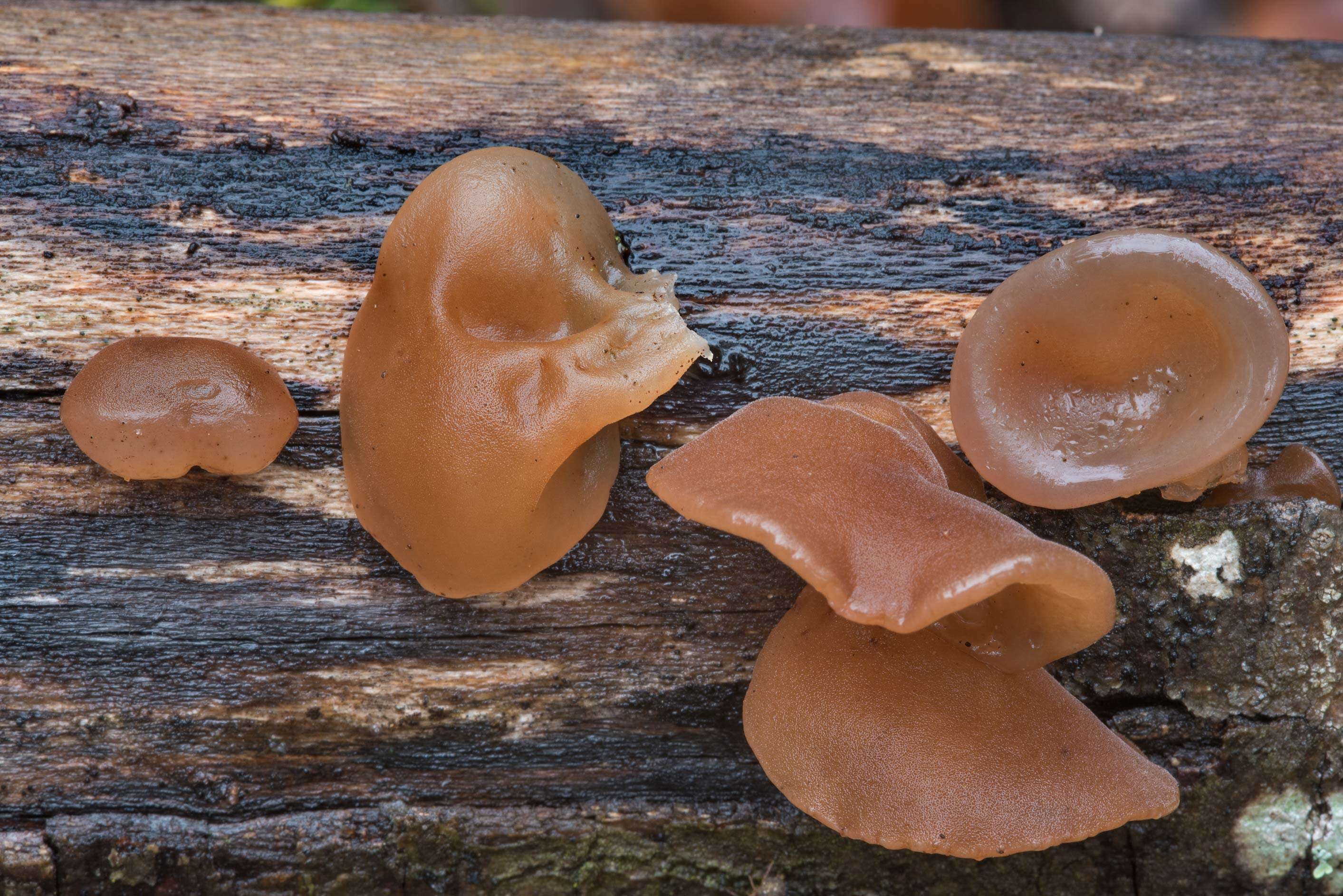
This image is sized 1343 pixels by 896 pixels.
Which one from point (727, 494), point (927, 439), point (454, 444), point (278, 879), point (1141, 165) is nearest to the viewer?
point (727, 494)

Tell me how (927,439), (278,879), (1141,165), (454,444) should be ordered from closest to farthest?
(454,444) → (927,439) → (278,879) → (1141,165)

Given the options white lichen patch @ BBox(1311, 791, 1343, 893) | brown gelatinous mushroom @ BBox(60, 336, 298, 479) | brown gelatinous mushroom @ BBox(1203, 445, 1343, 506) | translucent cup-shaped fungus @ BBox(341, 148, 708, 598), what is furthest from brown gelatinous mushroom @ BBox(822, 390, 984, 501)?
brown gelatinous mushroom @ BBox(60, 336, 298, 479)

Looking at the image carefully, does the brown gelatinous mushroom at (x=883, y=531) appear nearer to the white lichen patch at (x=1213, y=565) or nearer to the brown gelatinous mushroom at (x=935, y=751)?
the brown gelatinous mushroom at (x=935, y=751)

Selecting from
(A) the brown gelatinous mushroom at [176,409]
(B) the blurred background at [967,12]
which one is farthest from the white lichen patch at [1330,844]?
(B) the blurred background at [967,12]

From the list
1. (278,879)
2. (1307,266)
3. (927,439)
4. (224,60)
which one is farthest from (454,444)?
(1307,266)

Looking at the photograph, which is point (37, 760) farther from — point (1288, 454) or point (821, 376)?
point (1288, 454)

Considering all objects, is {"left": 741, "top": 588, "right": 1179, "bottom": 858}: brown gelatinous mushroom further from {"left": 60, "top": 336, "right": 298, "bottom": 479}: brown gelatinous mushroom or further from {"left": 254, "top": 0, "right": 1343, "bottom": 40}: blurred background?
{"left": 254, "top": 0, "right": 1343, "bottom": 40}: blurred background

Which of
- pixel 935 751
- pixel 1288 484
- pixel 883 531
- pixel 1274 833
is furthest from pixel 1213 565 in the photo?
pixel 883 531
